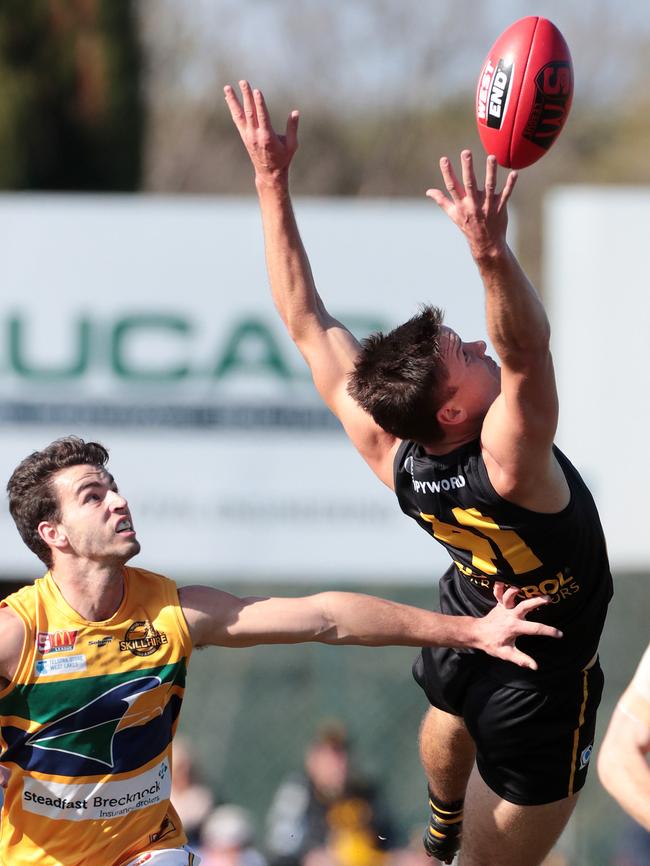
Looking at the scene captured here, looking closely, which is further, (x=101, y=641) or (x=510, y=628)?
(x=101, y=641)

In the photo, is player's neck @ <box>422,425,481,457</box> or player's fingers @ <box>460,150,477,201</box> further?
player's neck @ <box>422,425,481,457</box>

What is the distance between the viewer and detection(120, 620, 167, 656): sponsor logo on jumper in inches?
167

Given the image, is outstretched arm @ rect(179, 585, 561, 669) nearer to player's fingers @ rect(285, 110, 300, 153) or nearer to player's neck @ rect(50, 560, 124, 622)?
player's neck @ rect(50, 560, 124, 622)

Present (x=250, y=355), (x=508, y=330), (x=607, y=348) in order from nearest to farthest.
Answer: (x=508, y=330)
(x=607, y=348)
(x=250, y=355)

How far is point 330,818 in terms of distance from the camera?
28.4 ft

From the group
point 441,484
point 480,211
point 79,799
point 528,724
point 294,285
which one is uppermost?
point 480,211

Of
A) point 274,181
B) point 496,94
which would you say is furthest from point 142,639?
point 496,94

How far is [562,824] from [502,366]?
1.90 m

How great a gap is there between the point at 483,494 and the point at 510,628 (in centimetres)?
41

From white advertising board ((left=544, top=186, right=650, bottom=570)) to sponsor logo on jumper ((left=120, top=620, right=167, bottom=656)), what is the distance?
197 inches

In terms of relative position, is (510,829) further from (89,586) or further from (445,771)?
(89,586)

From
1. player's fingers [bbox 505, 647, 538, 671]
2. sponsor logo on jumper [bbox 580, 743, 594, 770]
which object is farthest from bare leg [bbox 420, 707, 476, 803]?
player's fingers [bbox 505, 647, 538, 671]

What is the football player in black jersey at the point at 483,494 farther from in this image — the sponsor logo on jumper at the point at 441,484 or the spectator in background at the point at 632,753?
the spectator in background at the point at 632,753

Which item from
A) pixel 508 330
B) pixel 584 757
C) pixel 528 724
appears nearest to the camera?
pixel 508 330
